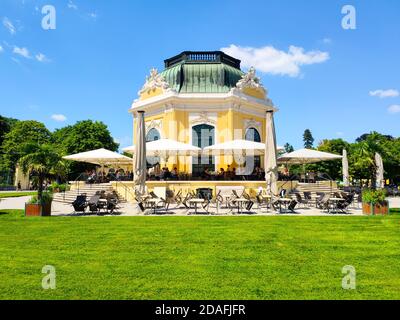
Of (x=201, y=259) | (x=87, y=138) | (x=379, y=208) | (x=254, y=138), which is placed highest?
(x=87, y=138)

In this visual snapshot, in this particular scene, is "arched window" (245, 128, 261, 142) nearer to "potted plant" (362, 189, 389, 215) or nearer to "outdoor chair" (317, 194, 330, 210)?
"outdoor chair" (317, 194, 330, 210)

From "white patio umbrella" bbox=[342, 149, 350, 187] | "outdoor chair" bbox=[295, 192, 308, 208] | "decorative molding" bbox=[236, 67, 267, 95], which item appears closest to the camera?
"outdoor chair" bbox=[295, 192, 308, 208]

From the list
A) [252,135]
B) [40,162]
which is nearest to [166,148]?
[40,162]

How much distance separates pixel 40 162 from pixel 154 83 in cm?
1736

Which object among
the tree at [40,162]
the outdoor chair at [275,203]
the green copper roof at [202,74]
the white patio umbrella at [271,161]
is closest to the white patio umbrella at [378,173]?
the white patio umbrella at [271,161]

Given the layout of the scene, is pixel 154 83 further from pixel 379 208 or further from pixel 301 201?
pixel 379 208

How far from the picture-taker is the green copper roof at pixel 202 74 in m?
26.7

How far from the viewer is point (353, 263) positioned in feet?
18.6

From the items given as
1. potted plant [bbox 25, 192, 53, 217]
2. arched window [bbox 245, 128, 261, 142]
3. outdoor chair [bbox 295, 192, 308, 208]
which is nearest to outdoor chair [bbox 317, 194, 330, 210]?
outdoor chair [bbox 295, 192, 308, 208]

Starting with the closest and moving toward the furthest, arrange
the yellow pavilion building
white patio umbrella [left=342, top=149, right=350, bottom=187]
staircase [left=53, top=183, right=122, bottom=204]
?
staircase [left=53, top=183, right=122, bottom=204] < white patio umbrella [left=342, top=149, right=350, bottom=187] < the yellow pavilion building

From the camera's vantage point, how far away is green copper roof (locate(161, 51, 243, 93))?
26734mm

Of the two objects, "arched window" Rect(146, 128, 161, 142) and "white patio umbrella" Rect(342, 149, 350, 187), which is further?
"arched window" Rect(146, 128, 161, 142)

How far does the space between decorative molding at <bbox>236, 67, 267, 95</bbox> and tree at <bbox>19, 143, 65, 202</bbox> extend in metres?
18.0

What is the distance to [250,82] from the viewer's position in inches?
1079
